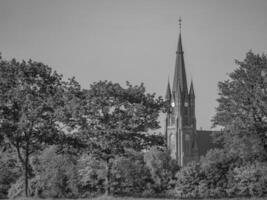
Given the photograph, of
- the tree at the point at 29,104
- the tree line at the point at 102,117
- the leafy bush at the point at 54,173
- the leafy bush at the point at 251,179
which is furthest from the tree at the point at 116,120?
the leafy bush at the point at 54,173

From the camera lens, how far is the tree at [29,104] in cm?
3484

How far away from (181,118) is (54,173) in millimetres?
98526

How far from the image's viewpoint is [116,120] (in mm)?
38062

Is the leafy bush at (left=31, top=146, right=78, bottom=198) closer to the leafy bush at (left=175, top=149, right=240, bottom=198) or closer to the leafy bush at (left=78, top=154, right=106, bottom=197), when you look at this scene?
the leafy bush at (left=78, top=154, right=106, bottom=197)

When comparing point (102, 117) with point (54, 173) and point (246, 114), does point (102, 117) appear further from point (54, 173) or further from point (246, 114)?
point (54, 173)

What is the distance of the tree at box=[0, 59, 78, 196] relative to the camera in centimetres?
3484

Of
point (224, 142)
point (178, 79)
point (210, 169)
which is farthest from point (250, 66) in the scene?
point (178, 79)

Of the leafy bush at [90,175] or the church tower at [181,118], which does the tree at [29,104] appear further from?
the church tower at [181,118]

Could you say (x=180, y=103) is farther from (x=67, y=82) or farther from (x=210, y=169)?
(x=67, y=82)

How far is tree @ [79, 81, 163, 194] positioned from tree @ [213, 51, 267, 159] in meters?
5.42

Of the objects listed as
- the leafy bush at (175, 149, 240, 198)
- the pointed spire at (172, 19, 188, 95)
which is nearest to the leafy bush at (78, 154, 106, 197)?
the leafy bush at (175, 149, 240, 198)

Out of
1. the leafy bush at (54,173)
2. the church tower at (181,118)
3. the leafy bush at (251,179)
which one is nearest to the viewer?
the leafy bush at (251,179)

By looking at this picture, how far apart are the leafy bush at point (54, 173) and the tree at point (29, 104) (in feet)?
64.3

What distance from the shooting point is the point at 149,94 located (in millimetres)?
39312
